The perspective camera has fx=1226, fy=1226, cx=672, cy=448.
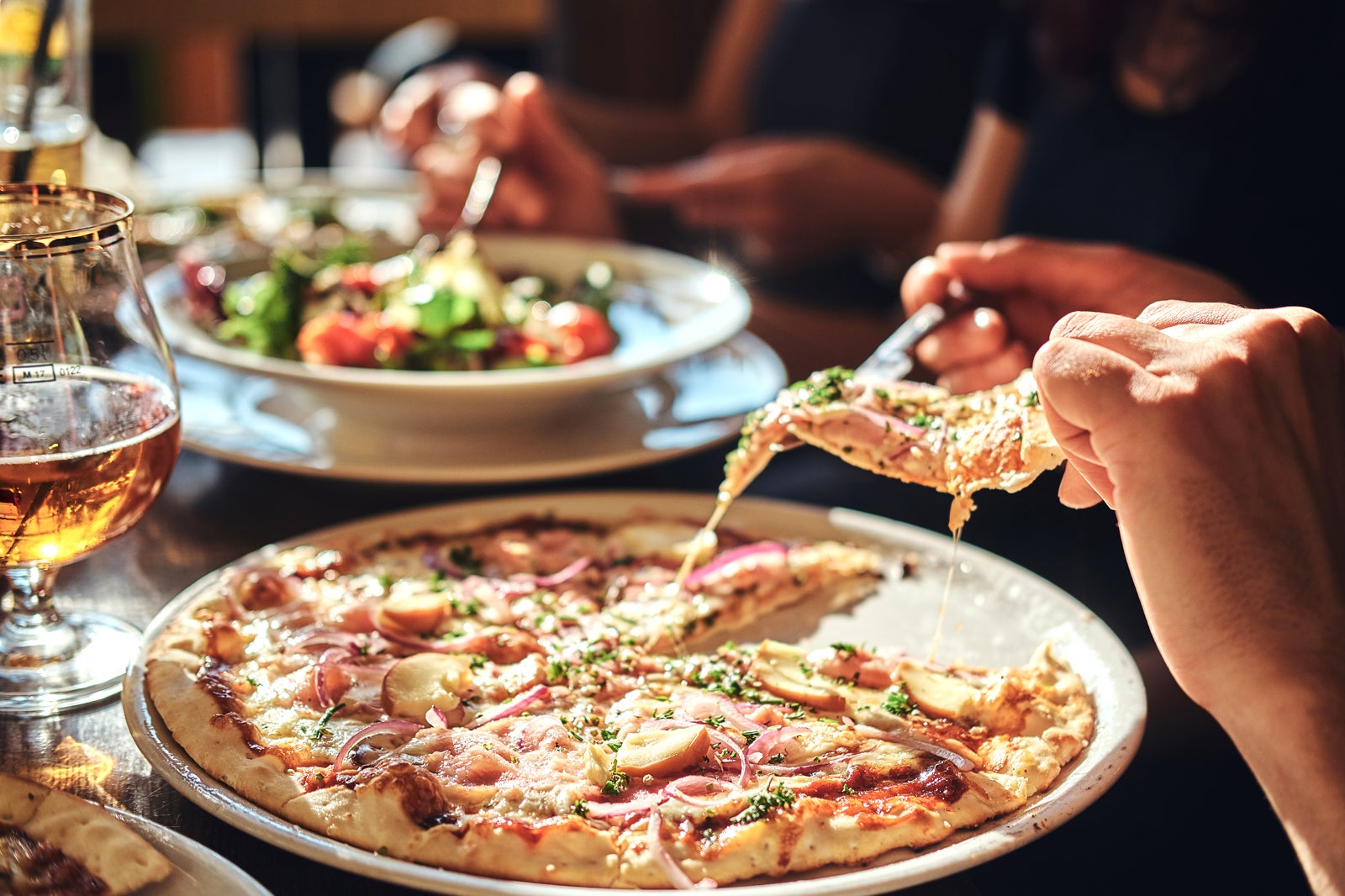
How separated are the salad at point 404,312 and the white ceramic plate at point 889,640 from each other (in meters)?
0.48

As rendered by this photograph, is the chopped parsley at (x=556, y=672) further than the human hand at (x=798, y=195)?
No

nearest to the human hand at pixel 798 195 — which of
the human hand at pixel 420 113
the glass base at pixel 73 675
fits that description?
the human hand at pixel 420 113

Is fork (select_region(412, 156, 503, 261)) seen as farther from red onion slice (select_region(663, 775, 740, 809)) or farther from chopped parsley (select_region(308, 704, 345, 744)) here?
red onion slice (select_region(663, 775, 740, 809))

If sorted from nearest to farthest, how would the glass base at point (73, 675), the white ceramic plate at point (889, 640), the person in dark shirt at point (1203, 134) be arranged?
1. the white ceramic plate at point (889, 640)
2. the glass base at point (73, 675)
3. the person in dark shirt at point (1203, 134)

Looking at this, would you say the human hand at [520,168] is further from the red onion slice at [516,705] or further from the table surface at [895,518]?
the red onion slice at [516,705]

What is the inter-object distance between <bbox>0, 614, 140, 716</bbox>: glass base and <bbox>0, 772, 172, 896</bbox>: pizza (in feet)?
0.94

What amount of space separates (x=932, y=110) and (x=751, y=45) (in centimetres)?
117

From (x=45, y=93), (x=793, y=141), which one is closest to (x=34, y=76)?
(x=45, y=93)

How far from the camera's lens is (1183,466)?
113 centimetres

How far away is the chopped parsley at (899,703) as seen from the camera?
1.55 metres

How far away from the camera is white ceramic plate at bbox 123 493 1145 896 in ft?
3.76

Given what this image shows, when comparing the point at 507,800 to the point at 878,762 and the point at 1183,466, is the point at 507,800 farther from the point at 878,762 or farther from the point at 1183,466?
the point at 1183,466

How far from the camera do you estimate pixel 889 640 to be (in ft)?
5.77

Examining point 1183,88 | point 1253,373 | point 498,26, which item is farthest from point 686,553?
point 498,26
